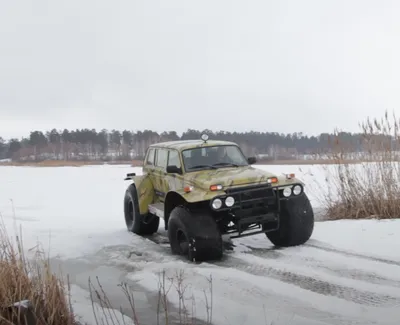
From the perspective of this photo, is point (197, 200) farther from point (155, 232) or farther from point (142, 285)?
point (155, 232)

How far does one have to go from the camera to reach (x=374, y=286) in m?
5.13

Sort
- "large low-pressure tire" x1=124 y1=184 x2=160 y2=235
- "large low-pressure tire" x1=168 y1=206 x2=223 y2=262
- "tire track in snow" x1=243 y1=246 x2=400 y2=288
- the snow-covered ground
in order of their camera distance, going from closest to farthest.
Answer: the snow-covered ground → "tire track in snow" x1=243 y1=246 x2=400 y2=288 → "large low-pressure tire" x1=168 y1=206 x2=223 y2=262 → "large low-pressure tire" x1=124 y1=184 x2=160 y2=235

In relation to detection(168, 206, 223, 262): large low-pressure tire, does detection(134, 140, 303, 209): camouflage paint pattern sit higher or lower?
higher

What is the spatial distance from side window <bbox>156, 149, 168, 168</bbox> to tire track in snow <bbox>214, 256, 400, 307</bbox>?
2595 millimetres

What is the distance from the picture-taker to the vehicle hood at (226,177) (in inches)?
266

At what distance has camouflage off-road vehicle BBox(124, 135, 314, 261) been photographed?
6523mm

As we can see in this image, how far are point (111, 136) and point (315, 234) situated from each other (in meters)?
60.6

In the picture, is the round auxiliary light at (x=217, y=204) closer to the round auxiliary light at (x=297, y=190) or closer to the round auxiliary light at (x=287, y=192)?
the round auxiliary light at (x=287, y=192)

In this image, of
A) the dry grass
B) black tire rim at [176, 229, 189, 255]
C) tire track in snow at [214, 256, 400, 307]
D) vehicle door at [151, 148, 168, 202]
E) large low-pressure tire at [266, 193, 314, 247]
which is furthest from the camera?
vehicle door at [151, 148, 168, 202]

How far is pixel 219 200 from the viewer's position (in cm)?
648

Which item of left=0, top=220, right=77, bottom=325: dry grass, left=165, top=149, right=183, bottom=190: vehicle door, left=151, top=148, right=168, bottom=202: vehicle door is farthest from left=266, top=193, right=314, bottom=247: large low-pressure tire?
left=0, top=220, right=77, bottom=325: dry grass

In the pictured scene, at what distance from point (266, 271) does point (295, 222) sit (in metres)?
1.46

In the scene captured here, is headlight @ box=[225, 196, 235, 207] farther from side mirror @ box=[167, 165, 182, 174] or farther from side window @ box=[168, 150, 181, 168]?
side window @ box=[168, 150, 181, 168]

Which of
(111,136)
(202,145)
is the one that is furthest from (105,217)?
(111,136)
